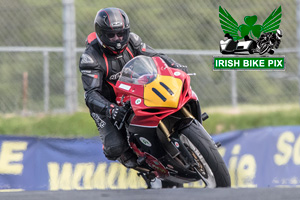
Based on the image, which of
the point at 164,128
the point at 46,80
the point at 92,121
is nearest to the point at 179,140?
the point at 164,128

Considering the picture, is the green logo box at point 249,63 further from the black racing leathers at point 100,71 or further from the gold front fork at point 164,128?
the gold front fork at point 164,128

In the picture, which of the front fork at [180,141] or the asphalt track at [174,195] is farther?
the front fork at [180,141]

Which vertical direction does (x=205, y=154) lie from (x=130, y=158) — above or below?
below

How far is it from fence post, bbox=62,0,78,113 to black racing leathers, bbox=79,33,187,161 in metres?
2.66

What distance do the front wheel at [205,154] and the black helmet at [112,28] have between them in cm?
133

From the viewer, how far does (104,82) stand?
6695mm

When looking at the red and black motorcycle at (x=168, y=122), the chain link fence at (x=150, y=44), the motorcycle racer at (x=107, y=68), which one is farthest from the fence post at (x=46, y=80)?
the red and black motorcycle at (x=168, y=122)

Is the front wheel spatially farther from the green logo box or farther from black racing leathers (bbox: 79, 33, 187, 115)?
the green logo box

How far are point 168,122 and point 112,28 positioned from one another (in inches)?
49.8

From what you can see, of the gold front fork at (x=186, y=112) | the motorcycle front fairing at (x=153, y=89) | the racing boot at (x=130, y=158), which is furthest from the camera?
the racing boot at (x=130, y=158)

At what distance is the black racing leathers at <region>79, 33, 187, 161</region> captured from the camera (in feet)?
21.2

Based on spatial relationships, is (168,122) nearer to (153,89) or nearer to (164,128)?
(164,128)

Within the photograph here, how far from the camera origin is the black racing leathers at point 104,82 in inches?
254

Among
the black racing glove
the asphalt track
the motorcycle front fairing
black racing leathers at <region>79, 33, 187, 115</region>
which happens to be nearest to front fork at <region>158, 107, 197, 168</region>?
the motorcycle front fairing
